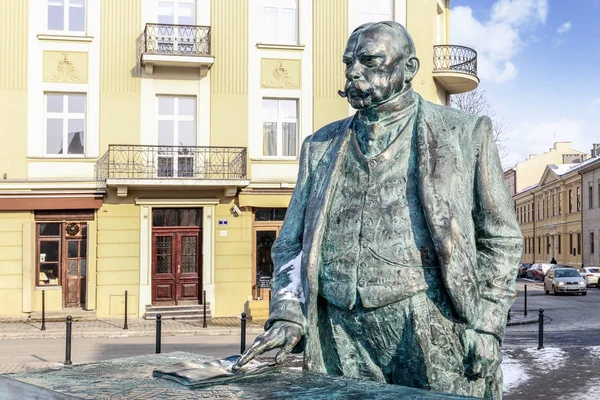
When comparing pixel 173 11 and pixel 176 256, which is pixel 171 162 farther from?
pixel 173 11

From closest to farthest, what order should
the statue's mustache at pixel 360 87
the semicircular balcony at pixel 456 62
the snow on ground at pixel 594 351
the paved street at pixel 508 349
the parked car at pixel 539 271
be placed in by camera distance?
the statue's mustache at pixel 360 87 → the paved street at pixel 508 349 → the snow on ground at pixel 594 351 → the semicircular balcony at pixel 456 62 → the parked car at pixel 539 271

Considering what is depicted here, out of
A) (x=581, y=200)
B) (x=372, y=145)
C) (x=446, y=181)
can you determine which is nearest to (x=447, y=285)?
(x=446, y=181)

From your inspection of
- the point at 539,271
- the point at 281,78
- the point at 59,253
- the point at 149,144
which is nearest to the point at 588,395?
the point at 281,78

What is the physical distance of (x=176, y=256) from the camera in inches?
816

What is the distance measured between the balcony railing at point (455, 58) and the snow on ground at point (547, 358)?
10891mm

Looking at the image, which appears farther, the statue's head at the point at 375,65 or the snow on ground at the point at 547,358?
the snow on ground at the point at 547,358

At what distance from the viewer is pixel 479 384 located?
2.30 metres

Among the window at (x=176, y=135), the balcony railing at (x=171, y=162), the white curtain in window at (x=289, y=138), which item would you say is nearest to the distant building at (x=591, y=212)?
the white curtain in window at (x=289, y=138)

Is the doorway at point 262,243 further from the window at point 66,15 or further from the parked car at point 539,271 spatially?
the parked car at point 539,271

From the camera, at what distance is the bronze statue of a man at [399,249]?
2273 mm

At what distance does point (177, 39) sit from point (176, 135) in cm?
261

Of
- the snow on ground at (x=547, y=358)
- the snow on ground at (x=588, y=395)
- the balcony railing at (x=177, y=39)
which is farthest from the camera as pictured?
the balcony railing at (x=177, y=39)

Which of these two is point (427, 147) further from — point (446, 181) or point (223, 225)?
point (223, 225)

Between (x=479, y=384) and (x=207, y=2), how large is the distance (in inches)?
783
